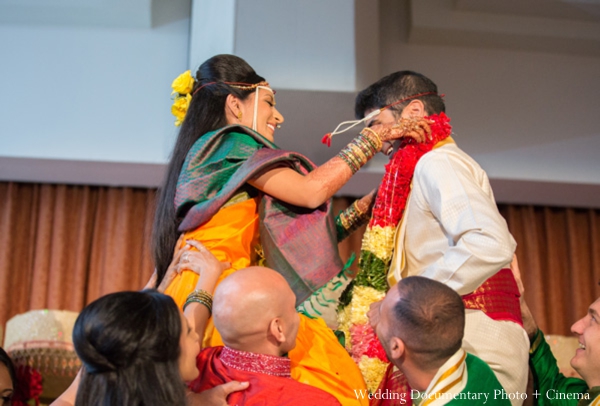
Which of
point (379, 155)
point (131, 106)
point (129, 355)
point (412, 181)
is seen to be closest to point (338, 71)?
point (379, 155)

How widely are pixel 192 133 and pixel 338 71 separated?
184 centimetres

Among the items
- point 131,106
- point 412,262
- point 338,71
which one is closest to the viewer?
point 412,262

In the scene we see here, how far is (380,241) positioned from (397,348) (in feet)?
2.25

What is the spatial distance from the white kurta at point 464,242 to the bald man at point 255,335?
0.51m

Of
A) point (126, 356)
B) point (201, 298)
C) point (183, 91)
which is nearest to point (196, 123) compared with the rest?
point (183, 91)

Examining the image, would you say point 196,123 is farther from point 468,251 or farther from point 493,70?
point 493,70

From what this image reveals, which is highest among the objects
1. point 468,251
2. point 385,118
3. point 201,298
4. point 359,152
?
point 385,118

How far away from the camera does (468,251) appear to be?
2014 millimetres

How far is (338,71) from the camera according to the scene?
4.25 meters

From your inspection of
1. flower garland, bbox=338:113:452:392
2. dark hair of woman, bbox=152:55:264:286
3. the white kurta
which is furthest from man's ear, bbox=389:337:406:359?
dark hair of woman, bbox=152:55:264:286

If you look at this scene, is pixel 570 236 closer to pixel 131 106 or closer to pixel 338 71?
pixel 338 71

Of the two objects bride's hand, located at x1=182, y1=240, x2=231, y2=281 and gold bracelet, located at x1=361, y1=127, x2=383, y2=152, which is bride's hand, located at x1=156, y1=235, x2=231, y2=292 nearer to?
bride's hand, located at x1=182, y1=240, x2=231, y2=281

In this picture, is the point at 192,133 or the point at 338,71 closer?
the point at 192,133

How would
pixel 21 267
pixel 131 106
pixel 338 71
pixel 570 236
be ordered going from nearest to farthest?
pixel 338 71 < pixel 131 106 < pixel 21 267 < pixel 570 236
